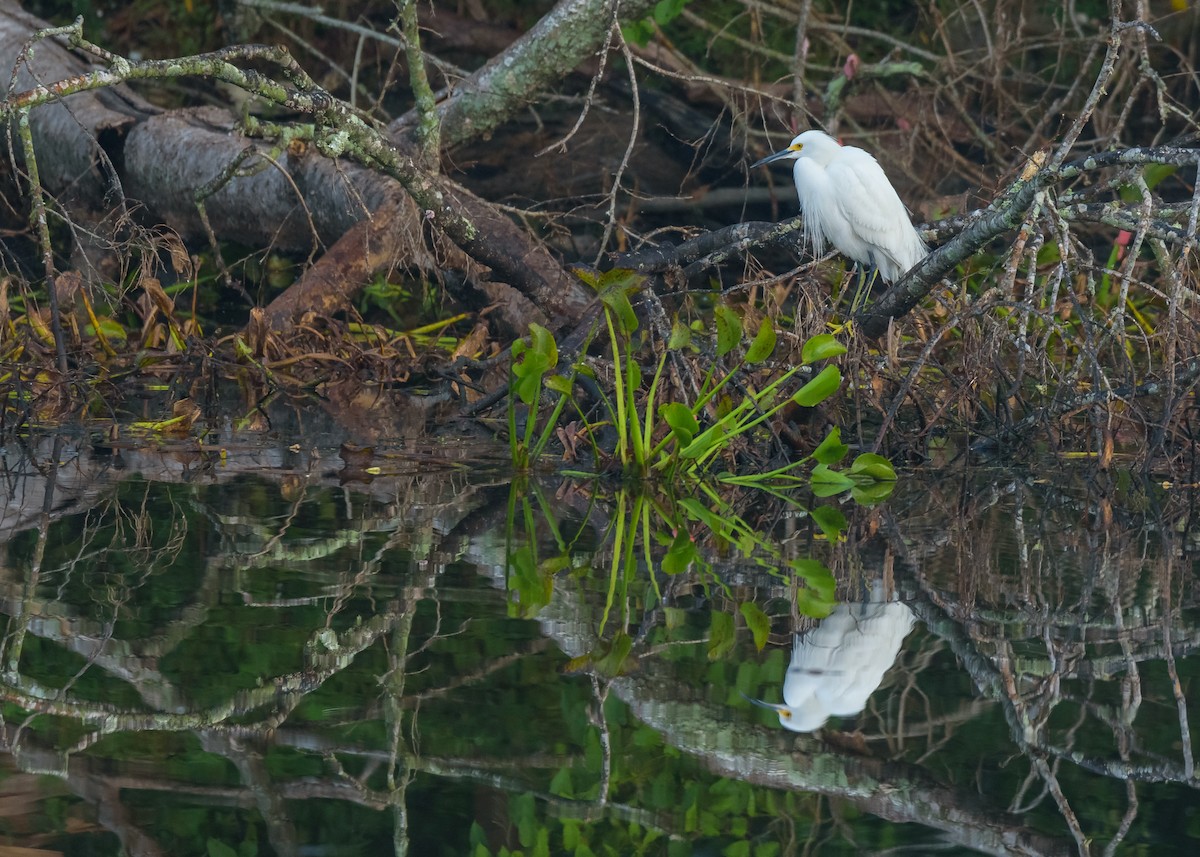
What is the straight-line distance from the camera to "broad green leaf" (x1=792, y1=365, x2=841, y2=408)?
4.11 metres

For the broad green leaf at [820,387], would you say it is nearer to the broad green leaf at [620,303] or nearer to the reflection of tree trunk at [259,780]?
the broad green leaf at [620,303]

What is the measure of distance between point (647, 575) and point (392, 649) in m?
0.75

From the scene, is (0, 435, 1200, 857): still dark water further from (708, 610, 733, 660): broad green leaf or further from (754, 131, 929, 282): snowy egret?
(754, 131, 929, 282): snowy egret

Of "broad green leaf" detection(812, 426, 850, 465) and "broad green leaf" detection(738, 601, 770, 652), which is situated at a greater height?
"broad green leaf" detection(812, 426, 850, 465)

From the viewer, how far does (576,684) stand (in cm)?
236

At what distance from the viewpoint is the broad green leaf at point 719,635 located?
2557mm

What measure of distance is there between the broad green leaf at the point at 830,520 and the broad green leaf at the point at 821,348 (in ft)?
1.31

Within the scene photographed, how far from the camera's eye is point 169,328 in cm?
627

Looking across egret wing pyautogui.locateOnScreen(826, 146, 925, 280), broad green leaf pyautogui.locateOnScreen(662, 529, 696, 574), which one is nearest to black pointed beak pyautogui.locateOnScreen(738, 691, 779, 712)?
broad green leaf pyautogui.locateOnScreen(662, 529, 696, 574)

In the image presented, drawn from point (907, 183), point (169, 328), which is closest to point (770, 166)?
point (907, 183)

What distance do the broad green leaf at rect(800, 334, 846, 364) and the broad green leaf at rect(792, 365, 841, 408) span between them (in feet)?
0.18

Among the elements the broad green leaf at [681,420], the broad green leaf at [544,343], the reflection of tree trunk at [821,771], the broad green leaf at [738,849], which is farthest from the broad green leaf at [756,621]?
the broad green leaf at [544,343]

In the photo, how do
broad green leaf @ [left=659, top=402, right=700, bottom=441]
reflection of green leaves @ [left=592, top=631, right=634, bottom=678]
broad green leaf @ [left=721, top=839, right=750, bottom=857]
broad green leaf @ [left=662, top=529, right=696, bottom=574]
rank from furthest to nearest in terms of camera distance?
broad green leaf @ [left=659, top=402, right=700, bottom=441] → broad green leaf @ [left=662, top=529, right=696, bottom=574] → reflection of green leaves @ [left=592, top=631, right=634, bottom=678] → broad green leaf @ [left=721, top=839, right=750, bottom=857]

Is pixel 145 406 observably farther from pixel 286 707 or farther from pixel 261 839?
pixel 261 839
